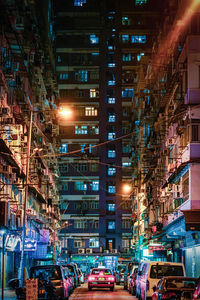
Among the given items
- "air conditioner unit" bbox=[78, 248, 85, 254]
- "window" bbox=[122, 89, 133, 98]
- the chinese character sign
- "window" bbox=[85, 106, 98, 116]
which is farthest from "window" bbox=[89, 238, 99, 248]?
the chinese character sign

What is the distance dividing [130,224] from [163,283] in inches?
3104

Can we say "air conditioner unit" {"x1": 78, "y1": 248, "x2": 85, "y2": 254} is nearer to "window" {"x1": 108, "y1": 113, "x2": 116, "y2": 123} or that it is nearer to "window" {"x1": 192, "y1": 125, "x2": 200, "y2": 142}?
"window" {"x1": 108, "y1": 113, "x2": 116, "y2": 123}

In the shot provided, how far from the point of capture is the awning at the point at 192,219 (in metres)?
32.2

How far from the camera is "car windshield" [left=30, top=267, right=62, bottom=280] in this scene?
81.0 ft

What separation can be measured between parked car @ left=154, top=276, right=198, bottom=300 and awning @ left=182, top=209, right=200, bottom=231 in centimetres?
1143

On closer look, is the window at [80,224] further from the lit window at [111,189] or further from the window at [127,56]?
the window at [127,56]

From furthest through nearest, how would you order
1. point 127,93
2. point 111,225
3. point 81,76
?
point 127,93
point 81,76
point 111,225

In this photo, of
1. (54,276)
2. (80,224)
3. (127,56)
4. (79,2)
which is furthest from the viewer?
(79,2)

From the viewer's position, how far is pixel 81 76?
99062mm

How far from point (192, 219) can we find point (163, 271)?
7.39 metres

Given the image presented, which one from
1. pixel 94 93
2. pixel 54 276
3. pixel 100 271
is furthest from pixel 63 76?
pixel 54 276

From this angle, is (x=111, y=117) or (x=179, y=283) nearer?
(x=179, y=283)

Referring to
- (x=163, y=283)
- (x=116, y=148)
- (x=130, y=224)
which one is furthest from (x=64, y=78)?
(x=163, y=283)

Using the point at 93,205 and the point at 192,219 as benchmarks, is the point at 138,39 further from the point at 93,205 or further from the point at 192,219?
the point at 192,219
